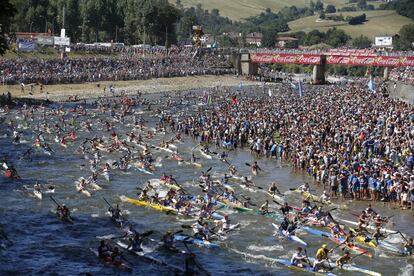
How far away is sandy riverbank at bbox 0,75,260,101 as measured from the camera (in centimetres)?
9446

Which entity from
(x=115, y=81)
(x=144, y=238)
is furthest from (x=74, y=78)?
(x=144, y=238)

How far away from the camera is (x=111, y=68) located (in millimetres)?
116062

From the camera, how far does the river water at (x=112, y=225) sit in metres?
31.6

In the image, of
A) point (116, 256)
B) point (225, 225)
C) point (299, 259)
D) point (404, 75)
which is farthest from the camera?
point (404, 75)

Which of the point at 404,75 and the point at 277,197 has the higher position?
the point at 404,75

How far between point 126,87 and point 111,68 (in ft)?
32.8

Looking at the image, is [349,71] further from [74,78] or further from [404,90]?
[404,90]

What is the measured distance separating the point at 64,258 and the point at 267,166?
24.4 meters

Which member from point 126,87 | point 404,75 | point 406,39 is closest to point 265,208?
point 404,75

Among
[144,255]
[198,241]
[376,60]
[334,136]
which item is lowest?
[144,255]

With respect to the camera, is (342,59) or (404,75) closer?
(404,75)

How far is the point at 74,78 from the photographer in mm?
104875

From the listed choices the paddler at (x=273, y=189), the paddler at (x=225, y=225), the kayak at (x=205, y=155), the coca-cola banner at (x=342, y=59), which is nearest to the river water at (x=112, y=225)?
the paddler at (x=225, y=225)

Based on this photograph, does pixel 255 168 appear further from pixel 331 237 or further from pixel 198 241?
pixel 198 241
